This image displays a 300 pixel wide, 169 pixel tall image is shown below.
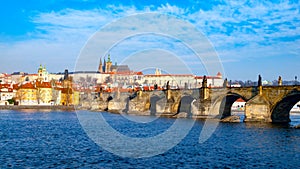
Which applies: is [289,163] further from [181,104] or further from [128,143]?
[181,104]

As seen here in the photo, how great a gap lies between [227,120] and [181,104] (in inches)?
843

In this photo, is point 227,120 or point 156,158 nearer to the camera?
point 156,158

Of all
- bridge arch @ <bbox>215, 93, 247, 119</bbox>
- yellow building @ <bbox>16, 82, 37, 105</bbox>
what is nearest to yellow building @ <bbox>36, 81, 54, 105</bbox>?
yellow building @ <bbox>16, 82, 37, 105</bbox>

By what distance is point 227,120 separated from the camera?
193 ft

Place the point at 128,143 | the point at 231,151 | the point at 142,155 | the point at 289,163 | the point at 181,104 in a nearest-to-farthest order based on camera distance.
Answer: the point at 289,163, the point at 142,155, the point at 231,151, the point at 128,143, the point at 181,104

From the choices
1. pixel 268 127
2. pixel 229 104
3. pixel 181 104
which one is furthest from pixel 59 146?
pixel 181 104

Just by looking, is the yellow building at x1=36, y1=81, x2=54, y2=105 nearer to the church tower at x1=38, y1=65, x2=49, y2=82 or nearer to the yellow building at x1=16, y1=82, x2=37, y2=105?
the yellow building at x1=16, y1=82, x2=37, y2=105

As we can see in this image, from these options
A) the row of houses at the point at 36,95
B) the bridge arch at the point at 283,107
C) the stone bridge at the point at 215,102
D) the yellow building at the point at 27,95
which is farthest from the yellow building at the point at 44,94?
the bridge arch at the point at 283,107

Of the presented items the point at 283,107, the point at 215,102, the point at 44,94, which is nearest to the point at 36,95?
the point at 44,94

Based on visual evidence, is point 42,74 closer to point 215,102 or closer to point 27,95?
point 27,95

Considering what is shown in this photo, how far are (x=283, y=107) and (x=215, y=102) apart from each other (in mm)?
12701

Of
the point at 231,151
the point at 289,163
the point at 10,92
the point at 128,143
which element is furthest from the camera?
the point at 10,92

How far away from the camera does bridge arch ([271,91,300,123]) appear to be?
5075 cm

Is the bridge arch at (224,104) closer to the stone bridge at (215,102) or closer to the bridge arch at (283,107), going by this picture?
the stone bridge at (215,102)
